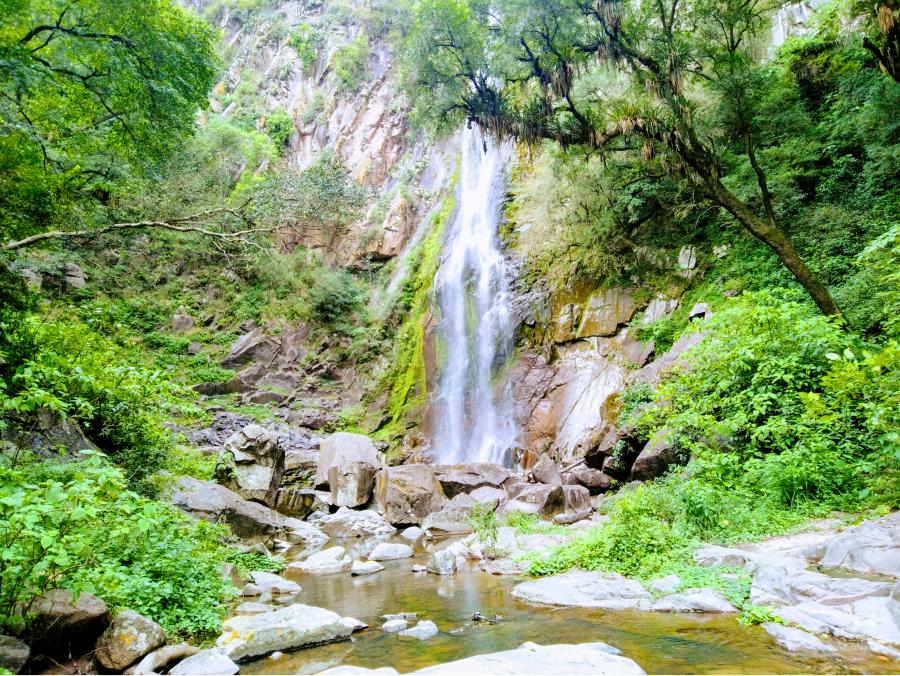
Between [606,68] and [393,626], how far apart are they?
1324 cm

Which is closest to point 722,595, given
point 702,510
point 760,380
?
point 702,510

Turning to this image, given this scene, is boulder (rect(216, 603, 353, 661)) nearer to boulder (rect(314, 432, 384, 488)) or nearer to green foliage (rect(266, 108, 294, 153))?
boulder (rect(314, 432, 384, 488))

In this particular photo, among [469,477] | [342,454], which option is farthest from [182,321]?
[469,477]

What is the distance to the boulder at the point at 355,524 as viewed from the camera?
12234 mm

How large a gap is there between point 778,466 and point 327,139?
36839 millimetres

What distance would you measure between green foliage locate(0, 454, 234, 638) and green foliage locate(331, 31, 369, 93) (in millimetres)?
39001

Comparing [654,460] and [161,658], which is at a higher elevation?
[654,460]

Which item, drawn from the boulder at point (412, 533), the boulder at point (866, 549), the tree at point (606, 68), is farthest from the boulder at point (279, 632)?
the tree at point (606, 68)

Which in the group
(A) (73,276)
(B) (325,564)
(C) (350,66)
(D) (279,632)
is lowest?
(B) (325,564)

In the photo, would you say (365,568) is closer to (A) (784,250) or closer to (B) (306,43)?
(A) (784,250)

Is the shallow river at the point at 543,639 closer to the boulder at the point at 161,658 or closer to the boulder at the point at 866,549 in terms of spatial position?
the boulder at the point at 161,658

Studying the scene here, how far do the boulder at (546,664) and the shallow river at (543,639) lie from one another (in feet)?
1.69

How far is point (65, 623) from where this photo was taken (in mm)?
3676

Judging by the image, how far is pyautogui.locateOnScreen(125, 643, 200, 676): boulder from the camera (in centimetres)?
381
